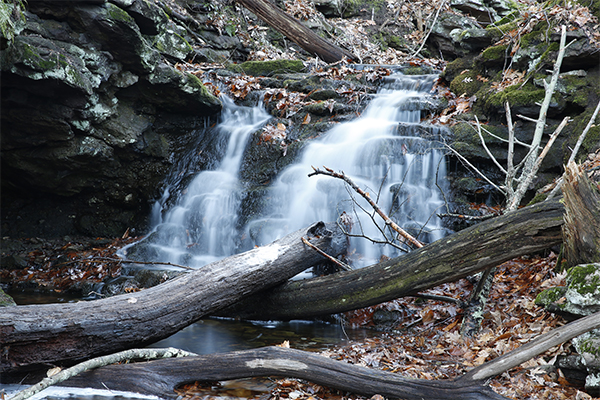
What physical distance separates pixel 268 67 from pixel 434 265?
905 cm

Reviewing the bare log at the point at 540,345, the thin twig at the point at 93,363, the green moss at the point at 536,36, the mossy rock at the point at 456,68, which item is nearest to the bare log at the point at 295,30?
the mossy rock at the point at 456,68

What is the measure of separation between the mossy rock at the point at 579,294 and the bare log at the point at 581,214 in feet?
1.10

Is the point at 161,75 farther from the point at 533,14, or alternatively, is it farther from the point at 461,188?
the point at 533,14

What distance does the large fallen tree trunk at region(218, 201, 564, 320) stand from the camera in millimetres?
4043

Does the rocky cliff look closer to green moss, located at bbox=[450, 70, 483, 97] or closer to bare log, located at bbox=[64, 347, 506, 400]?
green moss, located at bbox=[450, 70, 483, 97]

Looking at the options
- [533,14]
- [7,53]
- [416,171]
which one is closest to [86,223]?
[7,53]

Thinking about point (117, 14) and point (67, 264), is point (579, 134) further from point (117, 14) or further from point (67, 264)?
point (67, 264)

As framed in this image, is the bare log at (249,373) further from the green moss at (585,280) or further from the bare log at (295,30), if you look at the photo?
the bare log at (295,30)

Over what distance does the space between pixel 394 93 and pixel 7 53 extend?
8089mm

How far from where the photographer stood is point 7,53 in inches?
234

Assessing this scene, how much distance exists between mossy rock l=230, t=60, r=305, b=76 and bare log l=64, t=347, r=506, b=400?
31.4 feet

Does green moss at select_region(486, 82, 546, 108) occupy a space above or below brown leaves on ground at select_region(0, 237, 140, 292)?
above

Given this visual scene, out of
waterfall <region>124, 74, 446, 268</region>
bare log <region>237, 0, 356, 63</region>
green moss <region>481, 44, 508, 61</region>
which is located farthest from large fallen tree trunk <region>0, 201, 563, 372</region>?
bare log <region>237, 0, 356, 63</region>

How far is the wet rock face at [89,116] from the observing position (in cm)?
666
